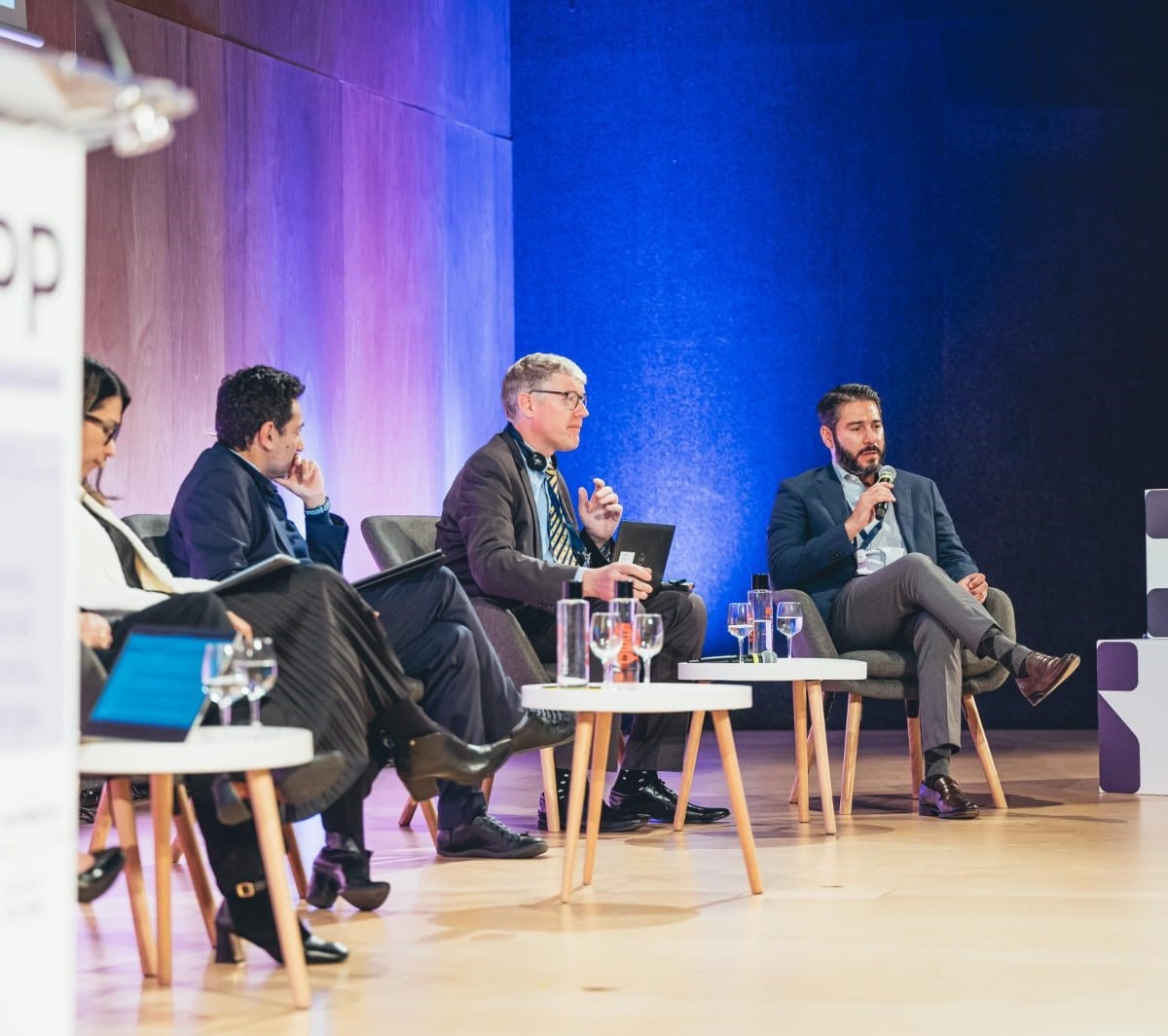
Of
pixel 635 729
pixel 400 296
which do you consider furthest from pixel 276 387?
pixel 400 296

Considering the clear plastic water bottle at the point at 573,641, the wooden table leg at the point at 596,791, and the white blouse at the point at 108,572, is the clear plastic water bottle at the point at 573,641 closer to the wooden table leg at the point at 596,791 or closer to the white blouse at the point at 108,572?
the wooden table leg at the point at 596,791

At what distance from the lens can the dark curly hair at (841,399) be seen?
17.2ft

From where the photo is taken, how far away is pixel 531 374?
459 cm

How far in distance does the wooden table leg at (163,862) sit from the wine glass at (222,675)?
18cm

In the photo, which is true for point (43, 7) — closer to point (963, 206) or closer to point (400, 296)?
point (400, 296)

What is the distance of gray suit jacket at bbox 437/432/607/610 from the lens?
425 cm

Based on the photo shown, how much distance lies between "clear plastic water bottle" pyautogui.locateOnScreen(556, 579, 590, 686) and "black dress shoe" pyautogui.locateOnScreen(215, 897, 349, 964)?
2.95 feet

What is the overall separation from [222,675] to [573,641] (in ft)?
3.70

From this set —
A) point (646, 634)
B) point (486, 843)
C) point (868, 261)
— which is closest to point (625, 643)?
point (646, 634)

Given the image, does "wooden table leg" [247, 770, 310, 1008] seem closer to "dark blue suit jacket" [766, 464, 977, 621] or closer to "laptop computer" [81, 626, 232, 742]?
"laptop computer" [81, 626, 232, 742]

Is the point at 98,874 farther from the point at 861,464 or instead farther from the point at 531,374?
the point at 861,464

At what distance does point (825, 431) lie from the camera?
5344 millimetres

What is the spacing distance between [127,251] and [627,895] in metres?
3.03

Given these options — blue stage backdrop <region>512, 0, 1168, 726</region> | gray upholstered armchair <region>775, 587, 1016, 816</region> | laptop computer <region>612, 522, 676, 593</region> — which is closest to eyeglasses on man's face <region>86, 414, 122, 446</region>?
laptop computer <region>612, 522, 676, 593</region>
